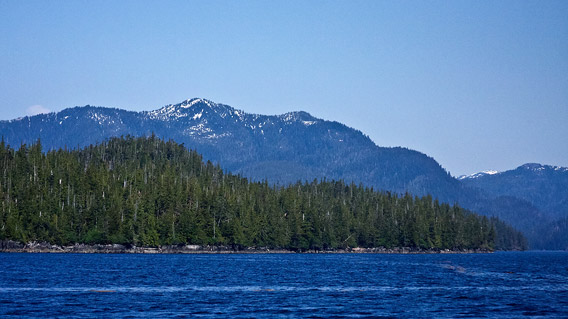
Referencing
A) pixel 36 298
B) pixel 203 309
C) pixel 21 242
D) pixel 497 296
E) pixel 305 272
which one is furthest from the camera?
pixel 21 242

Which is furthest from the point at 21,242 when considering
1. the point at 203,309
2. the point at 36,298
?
the point at 203,309

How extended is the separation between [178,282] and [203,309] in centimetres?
3193

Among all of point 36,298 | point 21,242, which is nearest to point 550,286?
point 36,298

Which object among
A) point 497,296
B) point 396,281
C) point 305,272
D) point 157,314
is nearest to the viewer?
point 157,314

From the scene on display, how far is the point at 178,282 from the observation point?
9925 centimetres

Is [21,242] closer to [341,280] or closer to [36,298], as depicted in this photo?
[341,280]

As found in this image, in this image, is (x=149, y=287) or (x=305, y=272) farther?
(x=305, y=272)

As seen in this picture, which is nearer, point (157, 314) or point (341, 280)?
point (157, 314)

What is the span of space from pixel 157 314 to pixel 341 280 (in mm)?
50094

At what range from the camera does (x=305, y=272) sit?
421 feet

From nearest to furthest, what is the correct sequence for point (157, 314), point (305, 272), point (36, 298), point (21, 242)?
point (157, 314)
point (36, 298)
point (305, 272)
point (21, 242)

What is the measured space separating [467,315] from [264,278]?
4875 centimetres

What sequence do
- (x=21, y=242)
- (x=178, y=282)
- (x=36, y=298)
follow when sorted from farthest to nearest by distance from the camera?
(x=21, y=242) → (x=178, y=282) → (x=36, y=298)

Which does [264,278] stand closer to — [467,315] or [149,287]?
[149,287]
